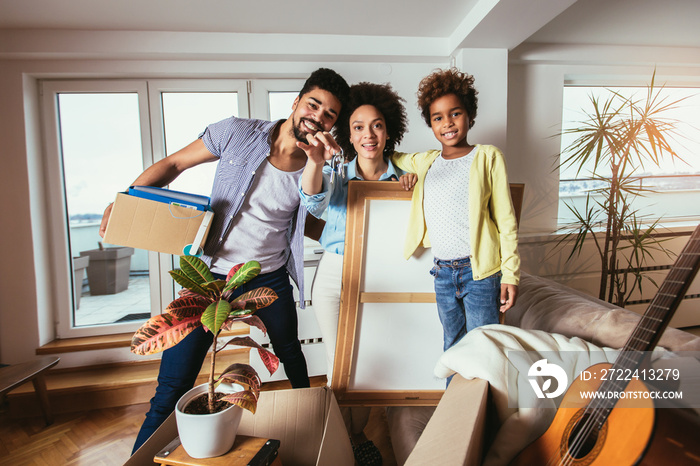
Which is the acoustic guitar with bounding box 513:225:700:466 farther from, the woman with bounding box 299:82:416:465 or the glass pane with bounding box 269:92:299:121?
the glass pane with bounding box 269:92:299:121

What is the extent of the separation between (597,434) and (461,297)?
629 mm

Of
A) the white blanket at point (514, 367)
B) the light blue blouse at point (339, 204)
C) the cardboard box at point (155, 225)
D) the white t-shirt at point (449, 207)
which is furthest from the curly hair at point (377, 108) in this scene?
the white blanket at point (514, 367)

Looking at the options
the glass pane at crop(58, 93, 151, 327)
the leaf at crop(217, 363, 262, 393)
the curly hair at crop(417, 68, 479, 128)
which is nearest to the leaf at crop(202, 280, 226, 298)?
the leaf at crop(217, 363, 262, 393)

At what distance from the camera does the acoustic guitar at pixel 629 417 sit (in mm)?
637

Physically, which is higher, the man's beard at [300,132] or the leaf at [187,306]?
the man's beard at [300,132]

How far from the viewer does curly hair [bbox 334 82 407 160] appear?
1.45 m

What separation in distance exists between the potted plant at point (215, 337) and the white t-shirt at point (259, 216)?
46cm

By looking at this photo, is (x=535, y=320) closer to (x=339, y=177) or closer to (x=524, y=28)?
(x=339, y=177)

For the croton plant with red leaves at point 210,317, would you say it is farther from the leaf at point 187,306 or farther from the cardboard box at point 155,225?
the cardboard box at point 155,225

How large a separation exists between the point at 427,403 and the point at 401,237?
27.4 inches

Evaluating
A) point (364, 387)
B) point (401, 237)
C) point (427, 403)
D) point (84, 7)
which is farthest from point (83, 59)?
point (427, 403)

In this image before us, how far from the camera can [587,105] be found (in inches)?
112

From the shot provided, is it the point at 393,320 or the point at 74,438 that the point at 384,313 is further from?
the point at 74,438

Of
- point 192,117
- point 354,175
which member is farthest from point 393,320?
point 192,117
